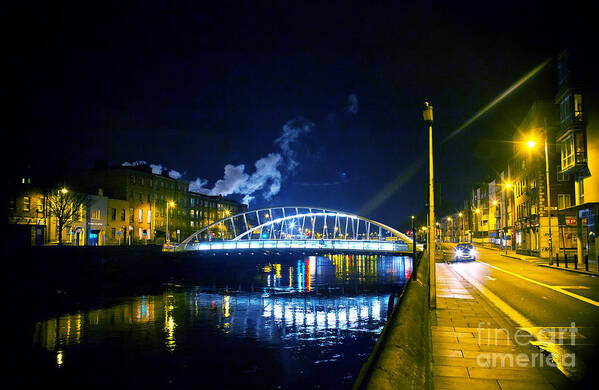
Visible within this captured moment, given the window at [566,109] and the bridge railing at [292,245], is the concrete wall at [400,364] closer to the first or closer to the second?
the window at [566,109]

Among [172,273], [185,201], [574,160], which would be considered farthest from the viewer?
[185,201]

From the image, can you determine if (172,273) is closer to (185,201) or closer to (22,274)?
(22,274)

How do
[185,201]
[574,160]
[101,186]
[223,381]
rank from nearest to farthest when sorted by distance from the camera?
[223,381] → [574,160] → [101,186] → [185,201]

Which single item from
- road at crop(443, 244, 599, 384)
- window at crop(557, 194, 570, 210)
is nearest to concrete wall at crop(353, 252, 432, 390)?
road at crop(443, 244, 599, 384)

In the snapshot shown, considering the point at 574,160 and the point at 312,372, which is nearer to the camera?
the point at 312,372

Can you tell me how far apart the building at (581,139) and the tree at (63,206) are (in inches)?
2227

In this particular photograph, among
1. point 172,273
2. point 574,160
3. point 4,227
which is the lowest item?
point 172,273

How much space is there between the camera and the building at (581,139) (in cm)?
3844

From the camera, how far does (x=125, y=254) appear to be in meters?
53.8

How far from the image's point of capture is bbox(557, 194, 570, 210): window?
168 feet

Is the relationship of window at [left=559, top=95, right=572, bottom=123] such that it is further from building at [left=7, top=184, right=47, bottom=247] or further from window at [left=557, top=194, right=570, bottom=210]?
building at [left=7, top=184, right=47, bottom=247]

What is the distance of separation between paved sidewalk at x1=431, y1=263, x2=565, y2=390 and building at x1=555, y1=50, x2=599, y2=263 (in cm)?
2938

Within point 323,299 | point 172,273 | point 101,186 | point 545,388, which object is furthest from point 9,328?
point 101,186

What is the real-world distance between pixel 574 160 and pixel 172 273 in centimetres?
4814
